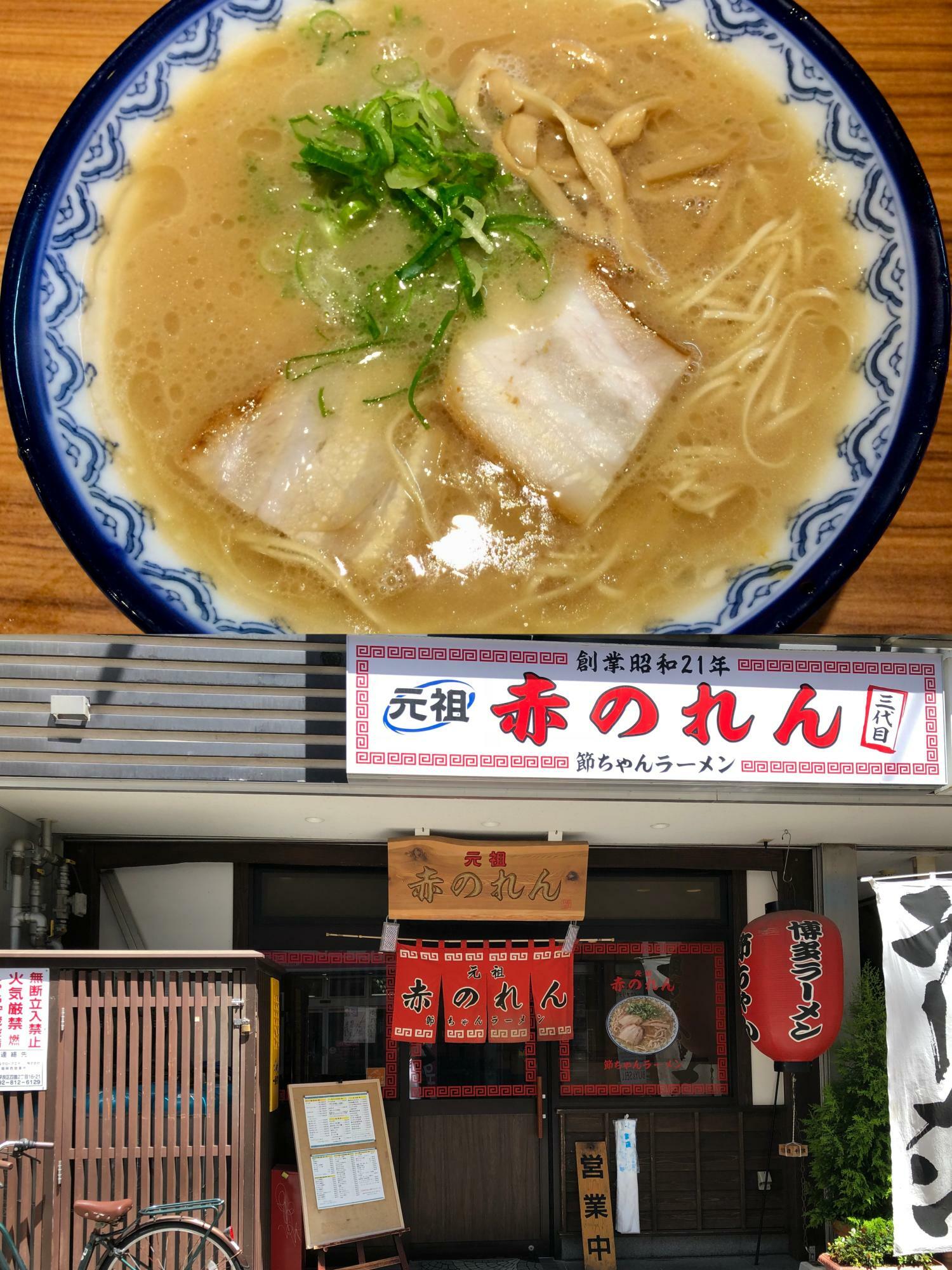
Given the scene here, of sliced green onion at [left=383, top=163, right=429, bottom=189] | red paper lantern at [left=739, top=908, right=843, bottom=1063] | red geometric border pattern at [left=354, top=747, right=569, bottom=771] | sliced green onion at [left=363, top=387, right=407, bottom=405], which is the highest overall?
sliced green onion at [left=383, top=163, right=429, bottom=189]

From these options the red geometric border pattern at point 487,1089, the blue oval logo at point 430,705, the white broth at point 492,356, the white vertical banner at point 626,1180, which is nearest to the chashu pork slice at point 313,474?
the white broth at point 492,356

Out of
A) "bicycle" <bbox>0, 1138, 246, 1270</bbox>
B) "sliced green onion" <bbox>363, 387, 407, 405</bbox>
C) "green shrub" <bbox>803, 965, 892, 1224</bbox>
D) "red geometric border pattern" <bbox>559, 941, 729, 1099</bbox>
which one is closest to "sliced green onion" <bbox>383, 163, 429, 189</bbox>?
"sliced green onion" <bbox>363, 387, 407, 405</bbox>

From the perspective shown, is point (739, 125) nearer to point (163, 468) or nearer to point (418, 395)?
point (418, 395)

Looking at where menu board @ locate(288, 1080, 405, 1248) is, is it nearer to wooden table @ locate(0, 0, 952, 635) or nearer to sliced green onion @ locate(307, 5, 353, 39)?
wooden table @ locate(0, 0, 952, 635)

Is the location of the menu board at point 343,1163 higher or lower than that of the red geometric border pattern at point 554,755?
lower

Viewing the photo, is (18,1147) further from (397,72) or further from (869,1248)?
(397,72)

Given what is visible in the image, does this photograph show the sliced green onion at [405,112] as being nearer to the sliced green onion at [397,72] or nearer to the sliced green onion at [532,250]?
the sliced green onion at [397,72]

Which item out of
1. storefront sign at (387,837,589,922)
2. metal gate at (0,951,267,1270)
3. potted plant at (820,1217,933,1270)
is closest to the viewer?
metal gate at (0,951,267,1270)
